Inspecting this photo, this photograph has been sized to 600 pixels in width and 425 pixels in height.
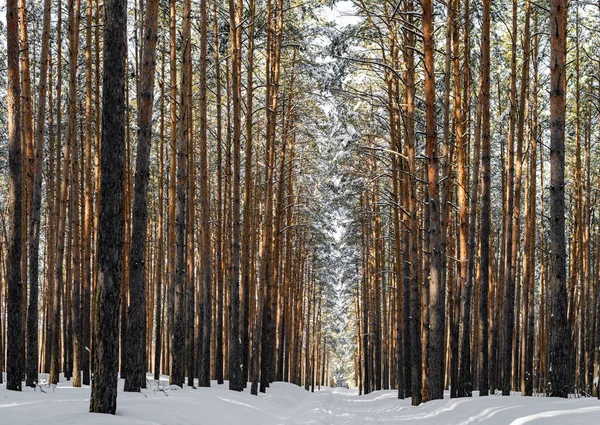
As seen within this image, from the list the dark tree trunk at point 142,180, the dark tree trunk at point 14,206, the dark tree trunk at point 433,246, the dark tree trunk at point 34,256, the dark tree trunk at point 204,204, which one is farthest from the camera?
the dark tree trunk at point 204,204

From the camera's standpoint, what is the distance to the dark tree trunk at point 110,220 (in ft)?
21.9

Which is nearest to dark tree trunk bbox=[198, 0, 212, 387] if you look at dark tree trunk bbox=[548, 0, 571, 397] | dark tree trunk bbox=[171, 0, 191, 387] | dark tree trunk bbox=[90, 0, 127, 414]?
dark tree trunk bbox=[171, 0, 191, 387]

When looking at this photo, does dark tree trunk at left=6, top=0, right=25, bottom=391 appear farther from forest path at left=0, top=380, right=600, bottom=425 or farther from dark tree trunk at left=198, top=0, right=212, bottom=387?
dark tree trunk at left=198, top=0, right=212, bottom=387

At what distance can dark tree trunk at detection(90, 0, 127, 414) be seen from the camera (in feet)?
21.9

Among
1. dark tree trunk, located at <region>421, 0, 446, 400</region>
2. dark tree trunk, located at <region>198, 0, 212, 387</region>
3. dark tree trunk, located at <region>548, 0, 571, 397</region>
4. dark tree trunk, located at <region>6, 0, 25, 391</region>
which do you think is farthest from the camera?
dark tree trunk, located at <region>198, 0, 212, 387</region>

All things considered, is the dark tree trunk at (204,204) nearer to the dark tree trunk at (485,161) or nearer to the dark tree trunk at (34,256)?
the dark tree trunk at (34,256)

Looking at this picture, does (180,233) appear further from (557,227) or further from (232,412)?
(557,227)

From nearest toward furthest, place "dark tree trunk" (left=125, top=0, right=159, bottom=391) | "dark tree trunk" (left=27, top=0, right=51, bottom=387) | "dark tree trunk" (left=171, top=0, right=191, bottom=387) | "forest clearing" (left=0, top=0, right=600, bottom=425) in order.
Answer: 1. "forest clearing" (left=0, top=0, right=600, bottom=425)
2. "dark tree trunk" (left=125, top=0, right=159, bottom=391)
3. "dark tree trunk" (left=27, top=0, right=51, bottom=387)
4. "dark tree trunk" (left=171, top=0, right=191, bottom=387)

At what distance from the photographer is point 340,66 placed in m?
14.6

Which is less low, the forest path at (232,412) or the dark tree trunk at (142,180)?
the dark tree trunk at (142,180)

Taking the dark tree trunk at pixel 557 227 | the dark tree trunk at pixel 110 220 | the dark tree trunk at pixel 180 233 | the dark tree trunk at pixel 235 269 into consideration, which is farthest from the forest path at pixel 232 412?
the dark tree trunk at pixel 235 269

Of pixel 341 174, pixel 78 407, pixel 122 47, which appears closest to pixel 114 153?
pixel 122 47

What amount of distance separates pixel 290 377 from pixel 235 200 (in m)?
21.8

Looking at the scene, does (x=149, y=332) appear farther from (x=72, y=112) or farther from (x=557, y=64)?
(x=557, y=64)
